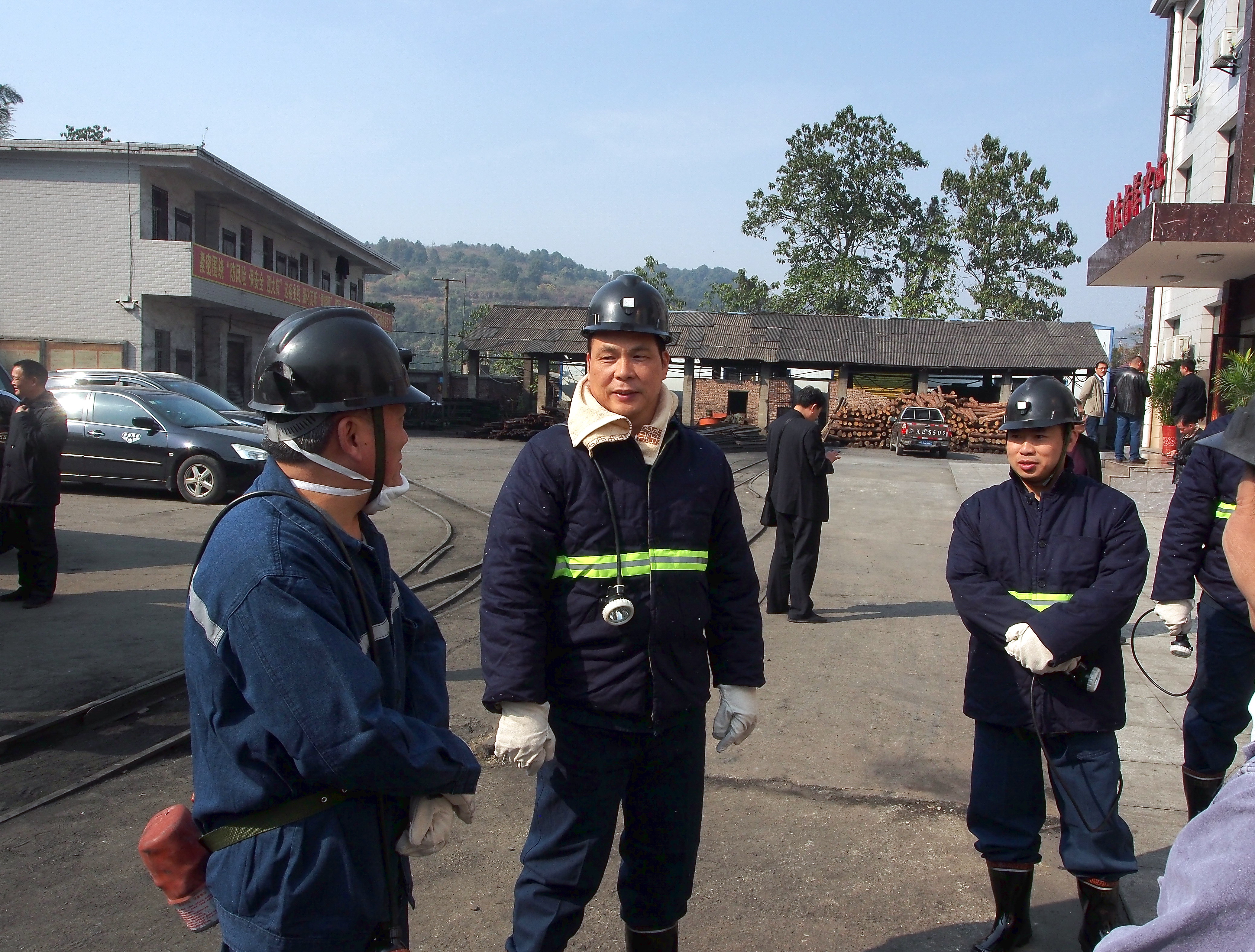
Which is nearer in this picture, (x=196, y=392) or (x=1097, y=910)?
(x=1097, y=910)

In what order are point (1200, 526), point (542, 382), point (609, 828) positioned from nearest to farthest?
point (609, 828) → point (1200, 526) → point (542, 382)

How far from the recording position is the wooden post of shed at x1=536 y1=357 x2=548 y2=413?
33.9 m

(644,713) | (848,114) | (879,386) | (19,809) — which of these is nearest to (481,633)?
(644,713)

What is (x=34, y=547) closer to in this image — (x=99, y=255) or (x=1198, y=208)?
(x=1198, y=208)

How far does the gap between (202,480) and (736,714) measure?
1143 cm

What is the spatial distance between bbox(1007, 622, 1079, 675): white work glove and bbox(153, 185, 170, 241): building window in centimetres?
2726

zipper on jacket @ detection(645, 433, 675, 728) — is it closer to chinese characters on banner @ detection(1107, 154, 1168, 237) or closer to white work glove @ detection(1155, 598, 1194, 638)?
white work glove @ detection(1155, 598, 1194, 638)

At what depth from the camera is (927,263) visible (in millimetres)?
49281

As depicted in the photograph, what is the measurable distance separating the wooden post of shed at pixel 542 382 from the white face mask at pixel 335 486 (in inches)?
1251

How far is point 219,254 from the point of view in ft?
83.9

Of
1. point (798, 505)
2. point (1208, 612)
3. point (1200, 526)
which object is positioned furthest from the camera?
point (798, 505)

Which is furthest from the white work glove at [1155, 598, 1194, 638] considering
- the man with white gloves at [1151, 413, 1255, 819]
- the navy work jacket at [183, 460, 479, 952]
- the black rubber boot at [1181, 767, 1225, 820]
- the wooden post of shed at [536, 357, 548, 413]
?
the wooden post of shed at [536, 357, 548, 413]

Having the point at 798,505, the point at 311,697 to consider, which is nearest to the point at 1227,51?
the point at 798,505

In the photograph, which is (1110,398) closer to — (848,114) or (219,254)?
(219,254)
